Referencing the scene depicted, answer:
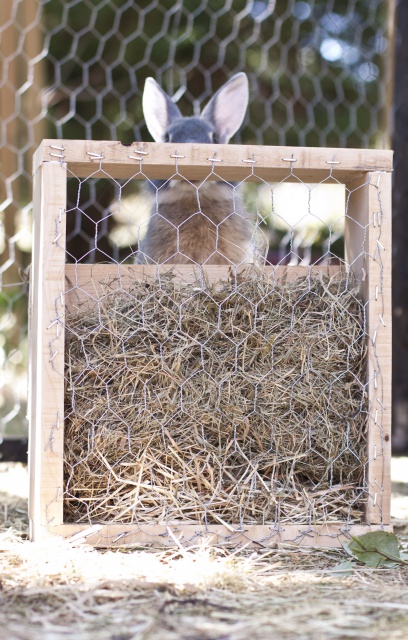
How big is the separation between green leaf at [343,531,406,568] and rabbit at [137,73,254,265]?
1083mm

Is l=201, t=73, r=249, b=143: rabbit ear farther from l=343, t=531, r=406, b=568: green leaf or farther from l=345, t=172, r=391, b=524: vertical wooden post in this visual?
l=343, t=531, r=406, b=568: green leaf

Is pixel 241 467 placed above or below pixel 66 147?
below

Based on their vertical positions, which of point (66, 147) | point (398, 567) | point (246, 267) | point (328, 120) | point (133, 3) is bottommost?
point (398, 567)

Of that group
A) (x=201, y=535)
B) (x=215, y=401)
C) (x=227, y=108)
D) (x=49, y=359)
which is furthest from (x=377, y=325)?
(x=227, y=108)

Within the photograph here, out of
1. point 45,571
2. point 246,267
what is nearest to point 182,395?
point 246,267

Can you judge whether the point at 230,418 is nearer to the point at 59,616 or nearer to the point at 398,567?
the point at 398,567

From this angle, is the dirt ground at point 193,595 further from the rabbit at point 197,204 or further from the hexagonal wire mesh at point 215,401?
the rabbit at point 197,204

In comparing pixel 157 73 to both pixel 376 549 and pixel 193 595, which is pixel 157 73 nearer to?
pixel 376 549

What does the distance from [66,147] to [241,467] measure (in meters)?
0.95

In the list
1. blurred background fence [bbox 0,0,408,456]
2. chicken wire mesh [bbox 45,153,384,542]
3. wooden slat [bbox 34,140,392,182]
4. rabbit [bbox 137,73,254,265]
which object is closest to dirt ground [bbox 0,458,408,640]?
chicken wire mesh [bbox 45,153,384,542]

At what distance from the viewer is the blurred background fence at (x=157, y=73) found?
16.0 feet

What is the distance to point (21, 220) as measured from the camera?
5074mm

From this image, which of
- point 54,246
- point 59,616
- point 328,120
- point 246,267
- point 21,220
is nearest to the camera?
point 59,616

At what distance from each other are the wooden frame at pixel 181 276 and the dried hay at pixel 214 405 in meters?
0.05
